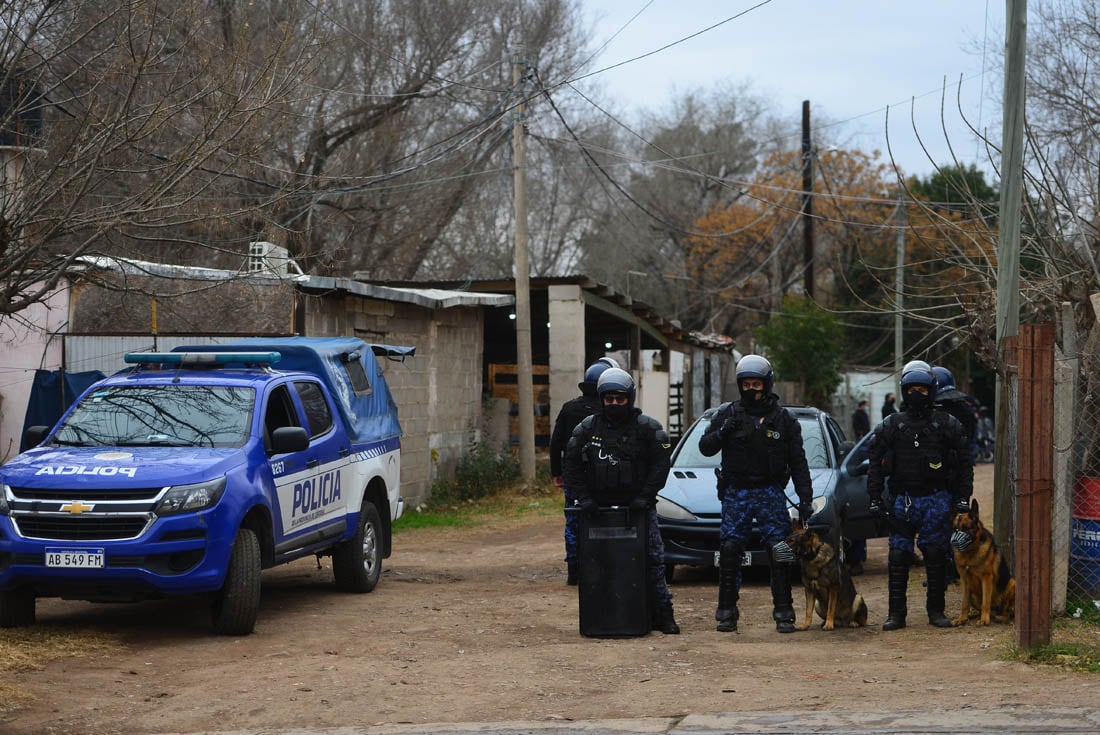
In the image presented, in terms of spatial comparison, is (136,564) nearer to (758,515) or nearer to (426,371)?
(758,515)

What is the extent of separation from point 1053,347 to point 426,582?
6.75m

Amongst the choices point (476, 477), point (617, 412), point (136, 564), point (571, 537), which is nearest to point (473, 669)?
point (617, 412)

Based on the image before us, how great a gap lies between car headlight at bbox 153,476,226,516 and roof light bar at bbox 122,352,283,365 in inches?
72.1

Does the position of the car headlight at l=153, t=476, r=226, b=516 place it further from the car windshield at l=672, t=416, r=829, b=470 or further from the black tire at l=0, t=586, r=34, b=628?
the car windshield at l=672, t=416, r=829, b=470

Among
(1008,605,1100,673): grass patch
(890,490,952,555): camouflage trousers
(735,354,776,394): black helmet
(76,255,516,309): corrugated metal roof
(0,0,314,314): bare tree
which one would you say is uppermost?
(0,0,314,314): bare tree

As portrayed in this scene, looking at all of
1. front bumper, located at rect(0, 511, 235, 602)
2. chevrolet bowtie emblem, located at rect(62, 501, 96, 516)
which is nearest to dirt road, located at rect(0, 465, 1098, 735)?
front bumper, located at rect(0, 511, 235, 602)

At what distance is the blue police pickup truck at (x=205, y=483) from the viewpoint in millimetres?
8555

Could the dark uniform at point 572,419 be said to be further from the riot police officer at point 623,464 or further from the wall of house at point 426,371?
the wall of house at point 426,371

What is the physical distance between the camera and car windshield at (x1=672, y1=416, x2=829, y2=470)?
1273 cm

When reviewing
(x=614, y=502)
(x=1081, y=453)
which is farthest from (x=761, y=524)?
(x=1081, y=453)

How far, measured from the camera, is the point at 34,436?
975 centimetres

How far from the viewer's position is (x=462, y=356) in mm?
21516

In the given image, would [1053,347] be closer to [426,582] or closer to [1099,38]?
[426,582]

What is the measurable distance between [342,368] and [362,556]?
67.0 inches
